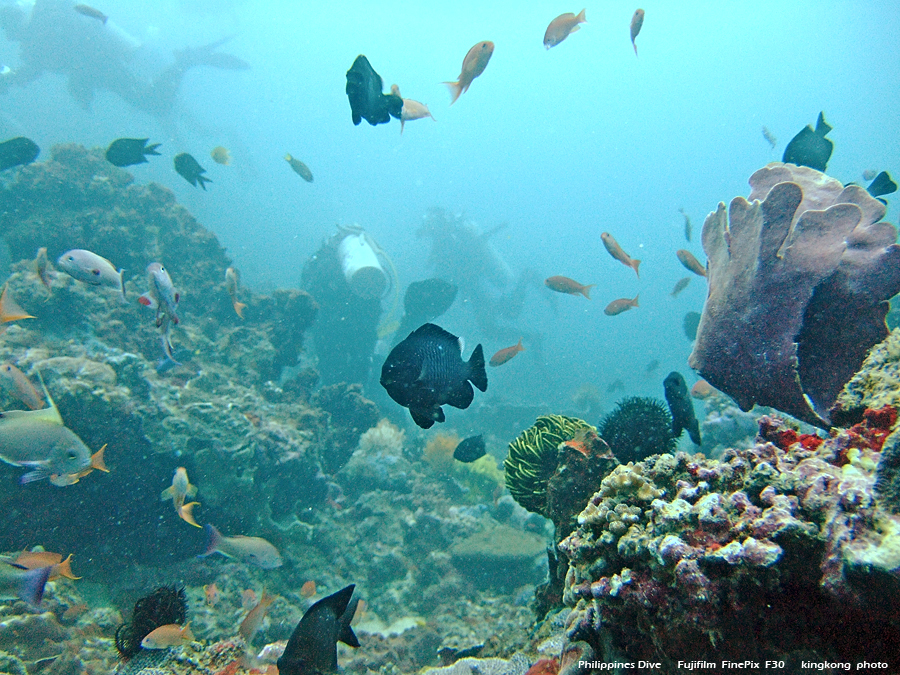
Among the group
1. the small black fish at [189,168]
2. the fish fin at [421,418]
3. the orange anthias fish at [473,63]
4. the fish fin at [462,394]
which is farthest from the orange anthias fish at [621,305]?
the small black fish at [189,168]

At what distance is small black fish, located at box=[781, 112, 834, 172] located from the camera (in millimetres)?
4383

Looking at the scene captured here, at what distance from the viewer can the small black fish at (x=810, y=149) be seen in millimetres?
4383

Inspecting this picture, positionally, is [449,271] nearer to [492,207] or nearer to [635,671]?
[635,671]

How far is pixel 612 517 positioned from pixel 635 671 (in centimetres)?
68

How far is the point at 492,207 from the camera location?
129 m

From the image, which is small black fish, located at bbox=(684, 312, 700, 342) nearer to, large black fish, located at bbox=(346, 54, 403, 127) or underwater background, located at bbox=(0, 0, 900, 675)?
underwater background, located at bbox=(0, 0, 900, 675)

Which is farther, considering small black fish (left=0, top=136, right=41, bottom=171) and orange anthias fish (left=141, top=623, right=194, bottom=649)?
small black fish (left=0, top=136, right=41, bottom=171)

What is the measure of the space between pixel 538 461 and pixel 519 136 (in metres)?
126

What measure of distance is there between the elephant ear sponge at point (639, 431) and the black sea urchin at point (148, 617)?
4.44 m

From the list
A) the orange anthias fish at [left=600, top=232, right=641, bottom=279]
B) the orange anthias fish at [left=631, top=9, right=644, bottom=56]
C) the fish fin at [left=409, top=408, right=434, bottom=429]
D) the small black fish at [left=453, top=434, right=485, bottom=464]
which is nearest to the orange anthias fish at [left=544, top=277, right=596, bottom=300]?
the orange anthias fish at [left=600, top=232, right=641, bottom=279]

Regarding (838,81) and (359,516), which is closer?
(359,516)

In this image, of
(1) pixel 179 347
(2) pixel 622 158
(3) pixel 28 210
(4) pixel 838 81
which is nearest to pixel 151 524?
(1) pixel 179 347

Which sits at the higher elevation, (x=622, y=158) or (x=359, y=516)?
(x=622, y=158)

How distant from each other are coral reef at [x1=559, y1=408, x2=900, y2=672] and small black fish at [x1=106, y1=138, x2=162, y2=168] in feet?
31.1
